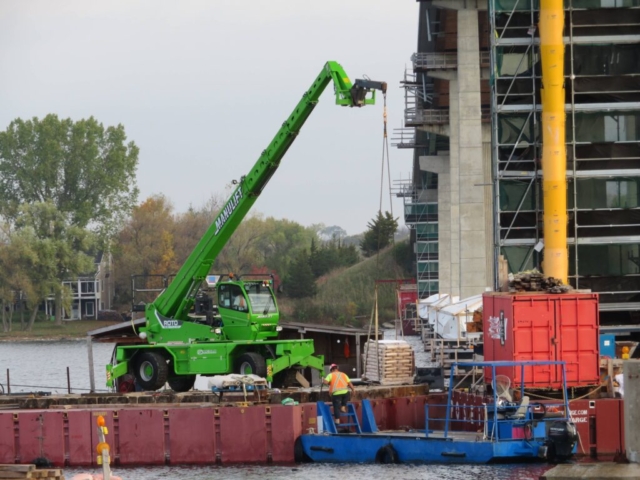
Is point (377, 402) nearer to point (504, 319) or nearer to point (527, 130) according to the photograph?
point (504, 319)

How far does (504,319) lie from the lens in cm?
3584

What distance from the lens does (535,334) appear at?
3519 cm

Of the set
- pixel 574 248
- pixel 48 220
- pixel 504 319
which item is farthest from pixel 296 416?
pixel 48 220

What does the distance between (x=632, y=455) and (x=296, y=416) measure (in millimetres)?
11408

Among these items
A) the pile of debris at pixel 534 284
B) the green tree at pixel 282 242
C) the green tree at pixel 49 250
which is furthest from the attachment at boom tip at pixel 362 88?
the green tree at pixel 282 242

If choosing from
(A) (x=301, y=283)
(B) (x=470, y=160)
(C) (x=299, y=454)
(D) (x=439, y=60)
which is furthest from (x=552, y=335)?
(A) (x=301, y=283)

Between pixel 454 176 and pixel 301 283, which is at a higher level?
pixel 454 176

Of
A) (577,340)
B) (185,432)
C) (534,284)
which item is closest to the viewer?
(185,432)

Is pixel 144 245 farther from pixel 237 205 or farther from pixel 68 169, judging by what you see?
pixel 237 205

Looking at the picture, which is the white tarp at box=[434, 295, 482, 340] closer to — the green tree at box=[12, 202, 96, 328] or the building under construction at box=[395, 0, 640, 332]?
the building under construction at box=[395, 0, 640, 332]

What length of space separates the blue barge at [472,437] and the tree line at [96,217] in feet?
321

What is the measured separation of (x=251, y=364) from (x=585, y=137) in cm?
1875

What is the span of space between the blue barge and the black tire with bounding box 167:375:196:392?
839 cm

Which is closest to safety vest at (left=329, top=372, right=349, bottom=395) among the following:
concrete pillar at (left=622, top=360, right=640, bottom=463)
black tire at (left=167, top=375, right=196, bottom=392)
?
black tire at (left=167, top=375, right=196, bottom=392)
